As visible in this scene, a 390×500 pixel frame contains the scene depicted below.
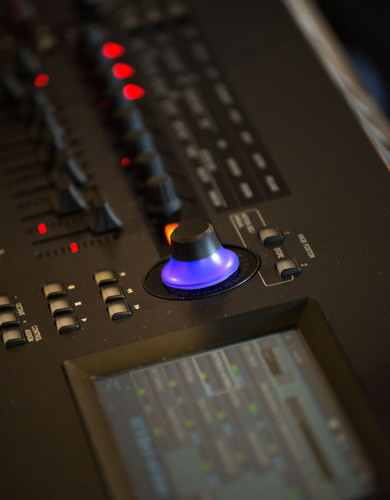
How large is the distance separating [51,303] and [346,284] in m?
0.30

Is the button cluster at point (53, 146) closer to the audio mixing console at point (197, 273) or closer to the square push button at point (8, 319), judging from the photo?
the audio mixing console at point (197, 273)

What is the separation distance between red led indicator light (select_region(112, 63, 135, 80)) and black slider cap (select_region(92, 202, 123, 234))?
16.0 inches

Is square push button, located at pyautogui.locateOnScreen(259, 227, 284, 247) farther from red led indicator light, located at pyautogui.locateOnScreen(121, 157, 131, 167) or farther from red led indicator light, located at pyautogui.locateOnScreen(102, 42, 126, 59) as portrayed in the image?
red led indicator light, located at pyautogui.locateOnScreen(102, 42, 126, 59)

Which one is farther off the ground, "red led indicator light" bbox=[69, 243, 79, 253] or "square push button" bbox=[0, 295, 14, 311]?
"red led indicator light" bbox=[69, 243, 79, 253]

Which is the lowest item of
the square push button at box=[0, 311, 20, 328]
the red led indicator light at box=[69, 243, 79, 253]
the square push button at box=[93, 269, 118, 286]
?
the square push button at box=[0, 311, 20, 328]

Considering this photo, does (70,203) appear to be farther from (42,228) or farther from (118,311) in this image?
(118,311)

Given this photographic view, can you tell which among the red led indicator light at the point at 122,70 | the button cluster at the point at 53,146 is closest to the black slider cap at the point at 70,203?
the button cluster at the point at 53,146

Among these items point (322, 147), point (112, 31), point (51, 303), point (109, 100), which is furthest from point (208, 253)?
point (112, 31)

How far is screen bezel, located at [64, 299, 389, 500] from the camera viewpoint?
80 cm

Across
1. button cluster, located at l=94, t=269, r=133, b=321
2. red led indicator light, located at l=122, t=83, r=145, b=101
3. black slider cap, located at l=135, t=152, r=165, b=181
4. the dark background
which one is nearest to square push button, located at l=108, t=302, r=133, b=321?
button cluster, located at l=94, t=269, r=133, b=321

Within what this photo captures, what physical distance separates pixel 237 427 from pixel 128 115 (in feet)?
1.76

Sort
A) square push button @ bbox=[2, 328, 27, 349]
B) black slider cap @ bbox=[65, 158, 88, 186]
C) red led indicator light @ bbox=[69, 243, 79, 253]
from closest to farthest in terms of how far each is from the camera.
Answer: square push button @ bbox=[2, 328, 27, 349] → red led indicator light @ bbox=[69, 243, 79, 253] → black slider cap @ bbox=[65, 158, 88, 186]

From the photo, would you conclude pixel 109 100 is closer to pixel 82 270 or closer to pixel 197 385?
pixel 82 270

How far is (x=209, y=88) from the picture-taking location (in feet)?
4.32
